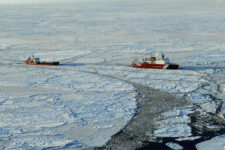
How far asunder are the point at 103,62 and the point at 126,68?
1.72m

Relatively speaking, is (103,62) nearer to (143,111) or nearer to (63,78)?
(63,78)

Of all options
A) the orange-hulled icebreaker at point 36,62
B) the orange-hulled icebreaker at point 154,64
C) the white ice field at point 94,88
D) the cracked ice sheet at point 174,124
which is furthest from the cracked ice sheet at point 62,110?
the orange-hulled icebreaker at point 154,64

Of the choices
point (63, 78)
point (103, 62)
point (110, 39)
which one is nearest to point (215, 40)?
point (110, 39)

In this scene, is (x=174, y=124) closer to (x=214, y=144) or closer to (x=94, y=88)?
(x=214, y=144)

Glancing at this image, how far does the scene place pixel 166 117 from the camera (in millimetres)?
8531

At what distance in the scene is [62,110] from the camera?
30.3 ft

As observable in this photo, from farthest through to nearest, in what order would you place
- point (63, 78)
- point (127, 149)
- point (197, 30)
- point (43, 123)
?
point (197, 30), point (63, 78), point (43, 123), point (127, 149)

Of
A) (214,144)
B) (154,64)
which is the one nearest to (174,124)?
(214,144)

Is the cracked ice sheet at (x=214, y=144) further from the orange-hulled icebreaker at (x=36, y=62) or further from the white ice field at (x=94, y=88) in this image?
the orange-hulled icebreaker at (x=36, y=62)

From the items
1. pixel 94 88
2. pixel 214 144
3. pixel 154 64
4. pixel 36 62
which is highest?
pixel 36 62

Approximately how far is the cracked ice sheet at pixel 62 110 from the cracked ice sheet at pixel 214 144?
2193 mm

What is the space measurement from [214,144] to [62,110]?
4635 mm

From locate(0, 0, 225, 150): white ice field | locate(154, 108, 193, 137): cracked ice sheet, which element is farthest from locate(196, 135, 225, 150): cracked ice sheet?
locate(154, 108, 193, 137): cracked ice sheet

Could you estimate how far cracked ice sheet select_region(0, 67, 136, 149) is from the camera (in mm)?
7469
